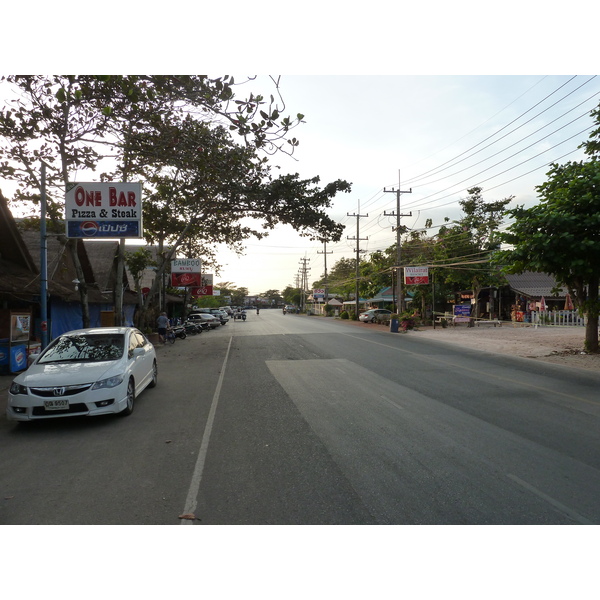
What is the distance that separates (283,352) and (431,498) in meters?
13.8

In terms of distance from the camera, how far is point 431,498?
4.30 m

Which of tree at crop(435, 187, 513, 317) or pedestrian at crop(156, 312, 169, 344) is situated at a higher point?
tree at crop(435, 187, 513, 317)

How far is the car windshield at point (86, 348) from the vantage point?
8156 mm

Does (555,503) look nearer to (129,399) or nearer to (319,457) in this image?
(319,457)

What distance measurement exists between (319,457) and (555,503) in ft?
8.29

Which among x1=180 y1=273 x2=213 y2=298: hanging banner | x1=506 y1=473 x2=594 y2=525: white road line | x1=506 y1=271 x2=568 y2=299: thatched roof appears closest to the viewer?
x1=506 y1=473 x2=594 y2=525: white road line

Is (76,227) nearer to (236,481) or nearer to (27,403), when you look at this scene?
(27,403)

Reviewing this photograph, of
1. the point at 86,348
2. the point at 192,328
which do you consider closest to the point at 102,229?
the point at 86,348

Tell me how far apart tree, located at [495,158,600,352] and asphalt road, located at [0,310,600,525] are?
14.5 ft

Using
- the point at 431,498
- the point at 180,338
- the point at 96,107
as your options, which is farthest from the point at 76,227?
the point at 180,338

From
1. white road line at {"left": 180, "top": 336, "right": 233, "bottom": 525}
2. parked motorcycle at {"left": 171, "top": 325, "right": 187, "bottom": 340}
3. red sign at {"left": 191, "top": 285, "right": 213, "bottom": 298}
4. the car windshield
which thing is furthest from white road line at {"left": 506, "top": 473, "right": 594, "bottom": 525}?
red sign at {"left": 191, "top": 285, "right": 213, "bottom": 298}

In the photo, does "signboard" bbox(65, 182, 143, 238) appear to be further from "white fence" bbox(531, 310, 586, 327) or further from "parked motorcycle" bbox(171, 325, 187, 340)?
"white fence" bbox(531, 310, 586, 327)

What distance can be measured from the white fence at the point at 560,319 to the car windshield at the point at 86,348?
30072mm

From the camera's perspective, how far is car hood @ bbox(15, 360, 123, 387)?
280 inches
